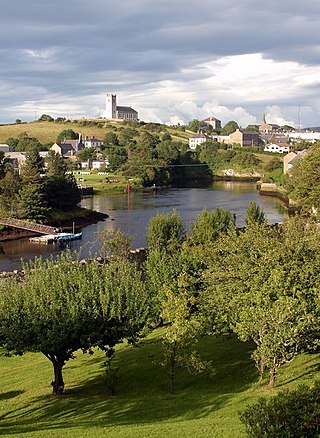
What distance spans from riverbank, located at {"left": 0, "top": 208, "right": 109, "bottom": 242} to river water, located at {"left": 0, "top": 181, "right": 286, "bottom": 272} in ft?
4.04

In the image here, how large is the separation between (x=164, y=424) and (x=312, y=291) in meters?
5.36

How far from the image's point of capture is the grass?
1228 centimetres

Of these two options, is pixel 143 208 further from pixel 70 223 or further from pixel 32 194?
pixel 32 194

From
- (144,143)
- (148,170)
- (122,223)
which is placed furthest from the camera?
(144,143)

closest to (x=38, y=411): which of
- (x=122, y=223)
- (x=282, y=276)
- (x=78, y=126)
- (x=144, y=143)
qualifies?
(x=282, y=276)

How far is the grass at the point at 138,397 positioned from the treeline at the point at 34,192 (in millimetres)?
40901

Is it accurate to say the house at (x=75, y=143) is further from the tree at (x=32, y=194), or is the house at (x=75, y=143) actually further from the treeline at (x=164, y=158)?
the tree at (x=32, y=194)

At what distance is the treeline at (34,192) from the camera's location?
59.7 metres

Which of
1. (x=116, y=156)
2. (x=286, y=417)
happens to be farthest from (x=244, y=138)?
(x=286, y=417)

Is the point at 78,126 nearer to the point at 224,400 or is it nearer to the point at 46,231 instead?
the point at 46,231

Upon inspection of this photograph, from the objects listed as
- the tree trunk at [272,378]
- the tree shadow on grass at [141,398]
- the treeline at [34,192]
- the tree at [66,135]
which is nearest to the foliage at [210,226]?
the tree shadow on grass at [141,398]

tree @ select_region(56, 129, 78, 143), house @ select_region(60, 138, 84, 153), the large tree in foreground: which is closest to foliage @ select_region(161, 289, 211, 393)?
the large tree in foreground

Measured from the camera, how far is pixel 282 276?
14766 mm

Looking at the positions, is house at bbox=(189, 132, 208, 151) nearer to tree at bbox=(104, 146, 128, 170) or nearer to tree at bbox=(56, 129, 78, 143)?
tree at bbox=(56, 129, 78, 143)
